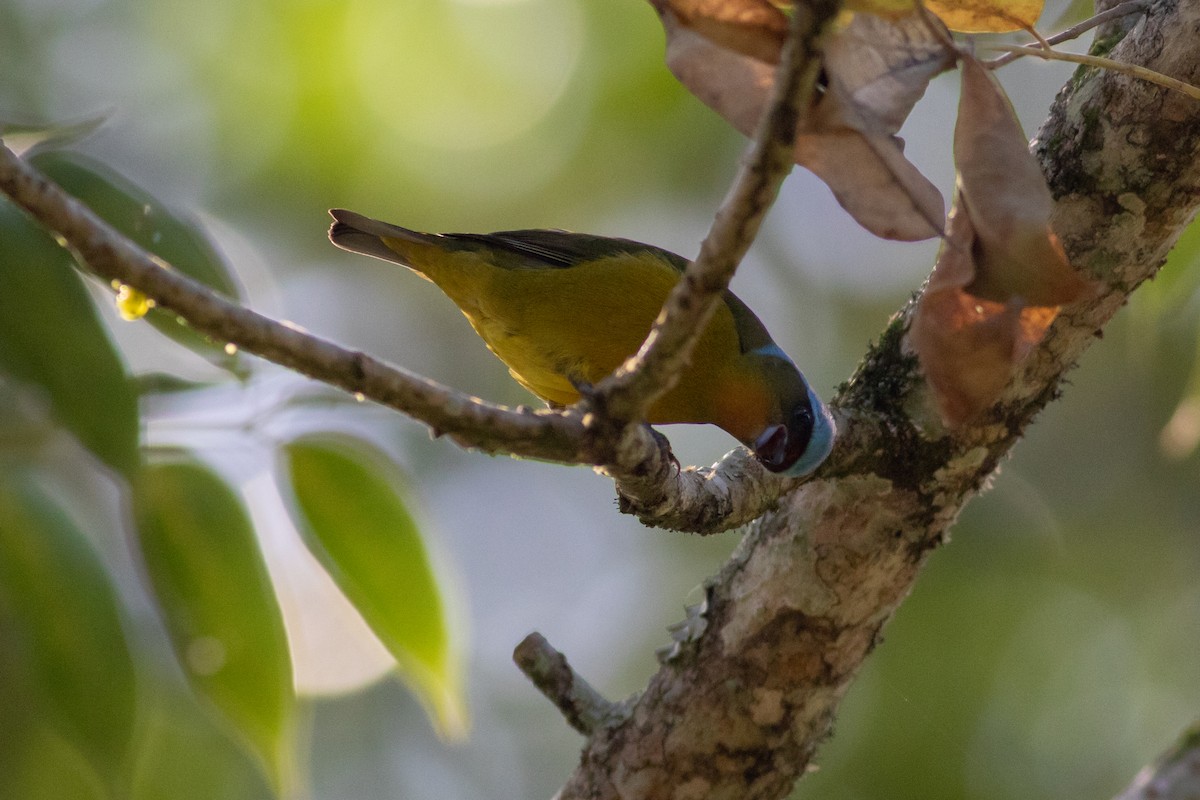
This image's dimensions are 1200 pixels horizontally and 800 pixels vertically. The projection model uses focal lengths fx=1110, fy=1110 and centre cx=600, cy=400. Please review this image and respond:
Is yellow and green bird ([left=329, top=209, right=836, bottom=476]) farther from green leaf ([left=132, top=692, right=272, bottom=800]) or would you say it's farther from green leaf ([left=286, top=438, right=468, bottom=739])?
green leaf ([left=132, top=692, right=272, bottom=800])

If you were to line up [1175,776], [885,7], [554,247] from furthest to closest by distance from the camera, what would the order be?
1. [554,247]
2. [885,7]
3. [1175,776]

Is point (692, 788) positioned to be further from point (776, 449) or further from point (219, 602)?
point (219, 602)

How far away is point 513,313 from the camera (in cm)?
372

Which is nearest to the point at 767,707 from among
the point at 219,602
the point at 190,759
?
the point at 219,602

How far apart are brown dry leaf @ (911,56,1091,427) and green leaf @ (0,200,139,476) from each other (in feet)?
4.24

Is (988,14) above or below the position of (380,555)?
below

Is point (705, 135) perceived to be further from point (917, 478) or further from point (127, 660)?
point (127, 660)

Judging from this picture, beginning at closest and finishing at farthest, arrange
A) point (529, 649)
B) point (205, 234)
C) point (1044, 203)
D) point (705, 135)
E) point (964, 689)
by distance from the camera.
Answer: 1. point (1044, 203)
2. point (205, 234)
3. point (529, 649)
4. point (964, 689)
5. point (705, 135)

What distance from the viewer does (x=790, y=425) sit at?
312cm

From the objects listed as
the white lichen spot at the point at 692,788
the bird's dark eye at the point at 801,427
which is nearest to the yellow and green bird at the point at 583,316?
the bird's dark eye at the point at 801,427

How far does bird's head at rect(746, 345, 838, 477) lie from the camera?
8.97ft

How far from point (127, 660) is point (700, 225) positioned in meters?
7.88

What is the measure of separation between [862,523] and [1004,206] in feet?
4.80

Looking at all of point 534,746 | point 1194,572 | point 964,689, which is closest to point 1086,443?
point 1194,572
